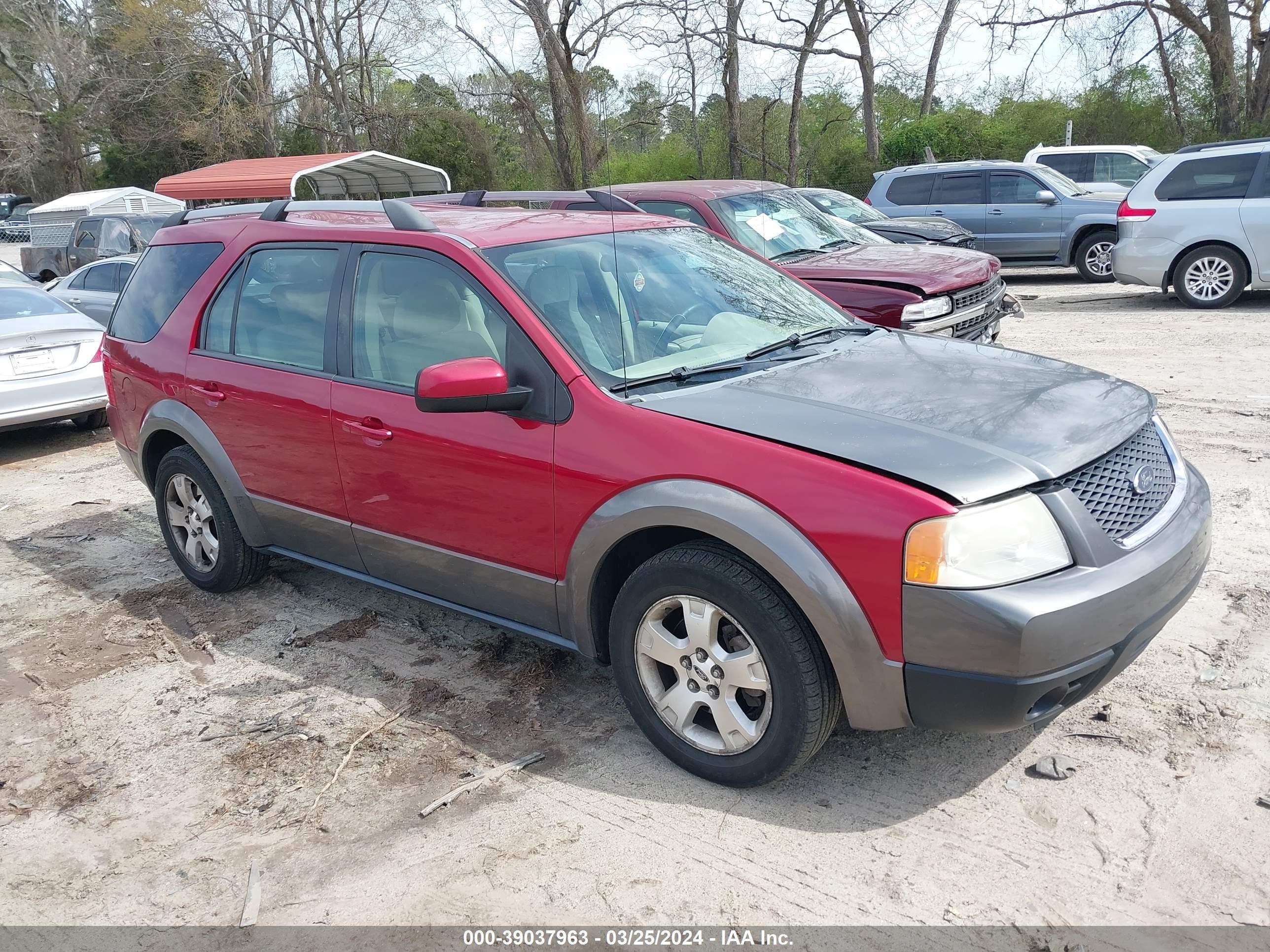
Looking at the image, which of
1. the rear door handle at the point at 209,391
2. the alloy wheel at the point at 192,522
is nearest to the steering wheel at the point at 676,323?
the rear door handle at the point at 209,391

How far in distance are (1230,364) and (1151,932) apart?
7248 millimetres

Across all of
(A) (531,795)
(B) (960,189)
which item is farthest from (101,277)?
(A) (531,795)

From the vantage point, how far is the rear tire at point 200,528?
5.02m

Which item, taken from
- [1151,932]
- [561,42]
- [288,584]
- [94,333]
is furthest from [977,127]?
[1151,932]

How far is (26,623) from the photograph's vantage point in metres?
5.11

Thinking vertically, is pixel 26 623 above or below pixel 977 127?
below

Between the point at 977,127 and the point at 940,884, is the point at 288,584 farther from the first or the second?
the point at 977,127

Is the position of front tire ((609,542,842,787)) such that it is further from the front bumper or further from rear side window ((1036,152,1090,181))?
rear side window ((1036,152,1090,181))

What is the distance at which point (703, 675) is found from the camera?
10.7ft

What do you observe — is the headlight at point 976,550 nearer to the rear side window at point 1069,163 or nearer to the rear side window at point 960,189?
the rear side window at point 960,189

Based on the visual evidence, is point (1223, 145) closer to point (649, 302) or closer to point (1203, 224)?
point (1203, 224)

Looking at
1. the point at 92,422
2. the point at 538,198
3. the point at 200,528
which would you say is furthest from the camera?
the point at 92,422

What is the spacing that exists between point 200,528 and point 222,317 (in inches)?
42.6

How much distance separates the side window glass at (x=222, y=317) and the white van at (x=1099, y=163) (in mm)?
14979
